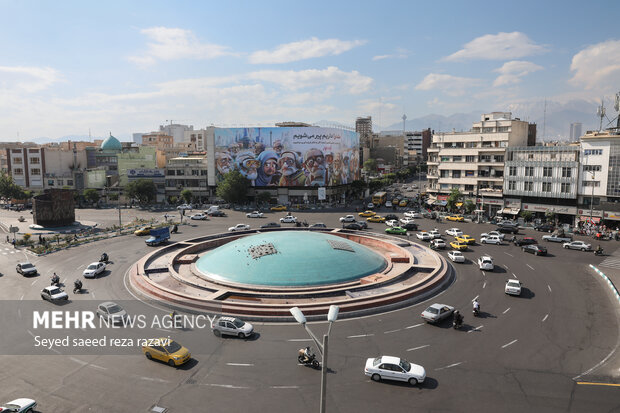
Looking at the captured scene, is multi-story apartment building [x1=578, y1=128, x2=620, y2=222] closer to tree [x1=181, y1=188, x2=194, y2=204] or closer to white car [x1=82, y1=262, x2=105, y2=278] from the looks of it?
white car [x1=82, y1=262, x2=105, y2=278]

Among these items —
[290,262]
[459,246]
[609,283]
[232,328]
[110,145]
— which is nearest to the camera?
[232,328]

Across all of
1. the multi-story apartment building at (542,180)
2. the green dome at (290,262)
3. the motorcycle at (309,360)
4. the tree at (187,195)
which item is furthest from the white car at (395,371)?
the tree at (187,195)

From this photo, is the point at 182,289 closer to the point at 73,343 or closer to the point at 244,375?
the point at 73,343

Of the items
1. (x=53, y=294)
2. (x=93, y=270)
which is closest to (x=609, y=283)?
(x=53, y=294)

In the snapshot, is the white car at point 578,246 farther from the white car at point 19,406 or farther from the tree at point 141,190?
the tree at point 141,190

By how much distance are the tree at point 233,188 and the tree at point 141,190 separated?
1788 cm

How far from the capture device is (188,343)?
Result: 2464cm

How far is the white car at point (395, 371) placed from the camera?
20.0 meters

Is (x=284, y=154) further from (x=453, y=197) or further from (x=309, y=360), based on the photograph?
A: (x=309, y=360)

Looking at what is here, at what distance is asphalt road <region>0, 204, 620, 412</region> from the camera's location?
1869 cm

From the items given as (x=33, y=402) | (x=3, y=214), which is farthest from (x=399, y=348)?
(x=3, y=214)

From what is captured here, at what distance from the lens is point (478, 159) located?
82.0 m

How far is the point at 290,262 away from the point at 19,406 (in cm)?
2125

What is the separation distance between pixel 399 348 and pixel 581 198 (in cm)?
5776
